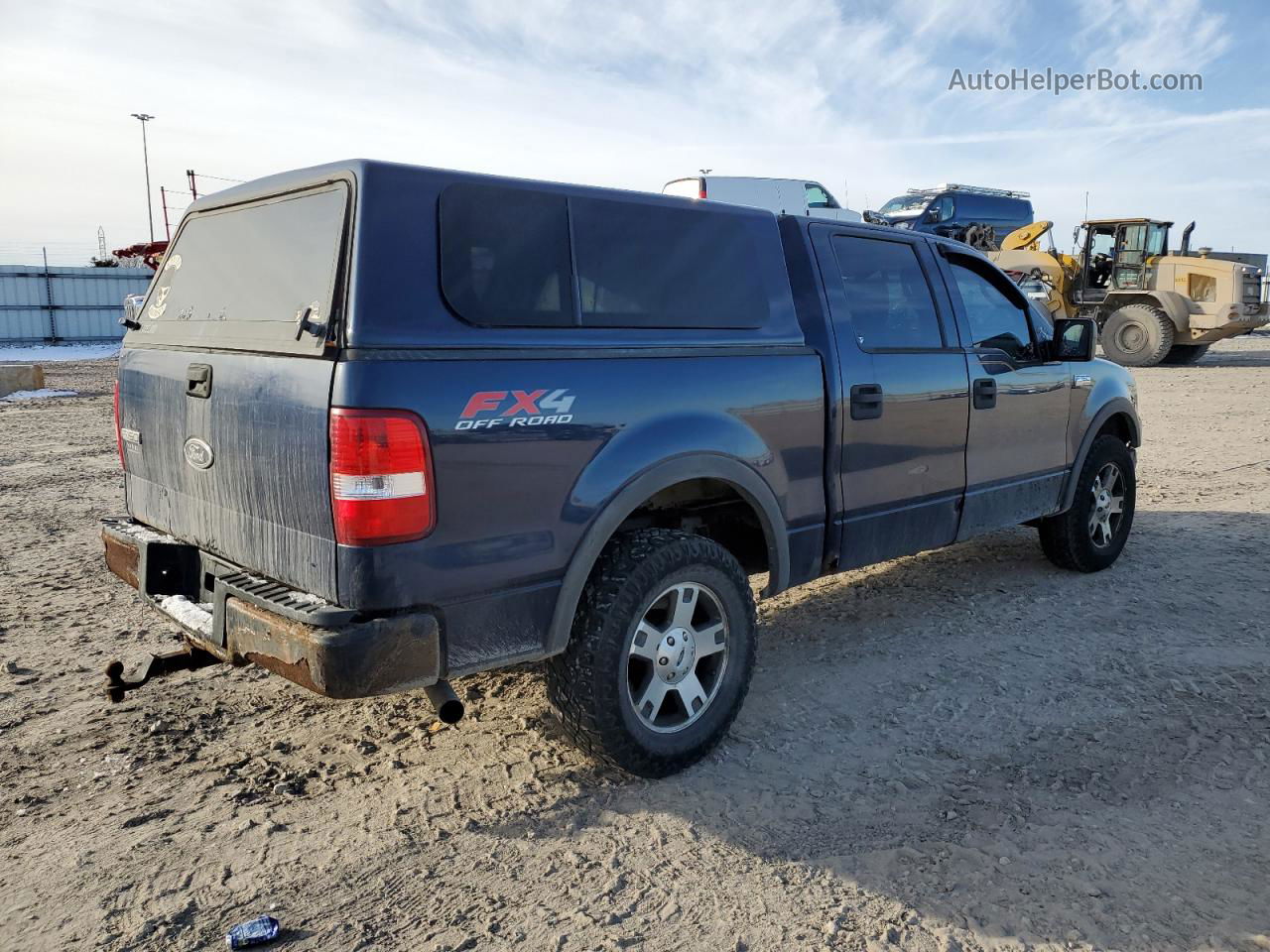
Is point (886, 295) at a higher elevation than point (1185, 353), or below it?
higher

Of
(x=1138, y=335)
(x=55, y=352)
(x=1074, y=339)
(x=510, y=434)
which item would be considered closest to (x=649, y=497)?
(x=510, y=434)

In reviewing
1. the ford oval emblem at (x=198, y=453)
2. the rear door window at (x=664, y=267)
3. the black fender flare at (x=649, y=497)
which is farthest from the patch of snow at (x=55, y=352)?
the black fender flare at (x=649, y=497)

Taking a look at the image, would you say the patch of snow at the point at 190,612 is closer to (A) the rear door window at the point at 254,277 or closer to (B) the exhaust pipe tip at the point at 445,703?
(B) the exhaust pipe tip at the point at 445,703

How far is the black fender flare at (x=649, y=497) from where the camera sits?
9.66 feet

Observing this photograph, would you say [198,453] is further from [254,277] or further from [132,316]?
[132,316]

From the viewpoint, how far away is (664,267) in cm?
339

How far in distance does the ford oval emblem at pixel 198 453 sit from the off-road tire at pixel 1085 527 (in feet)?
14.8

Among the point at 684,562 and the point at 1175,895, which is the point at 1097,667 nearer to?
the point at 1175,895

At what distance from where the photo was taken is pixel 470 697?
391 centimetres

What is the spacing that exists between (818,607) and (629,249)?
99.1 inches

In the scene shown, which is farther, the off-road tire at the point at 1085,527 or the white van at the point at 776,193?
the white van at the point at 776,193

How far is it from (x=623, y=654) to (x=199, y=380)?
162 centimetres

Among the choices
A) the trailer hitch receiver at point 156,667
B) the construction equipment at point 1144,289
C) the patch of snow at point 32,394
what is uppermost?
the construction equipment at point 1144,289

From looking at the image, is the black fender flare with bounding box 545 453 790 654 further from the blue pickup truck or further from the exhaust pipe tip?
the exhaust pipe tip
